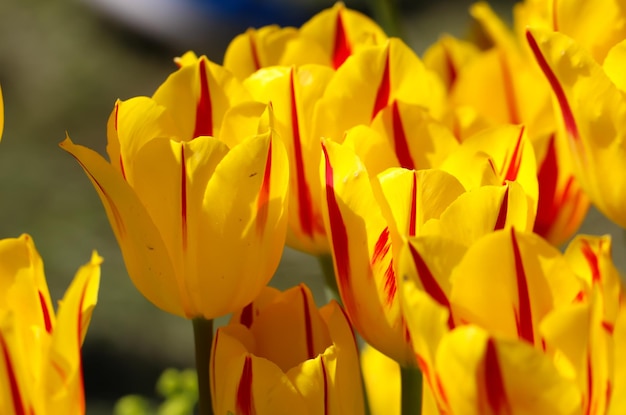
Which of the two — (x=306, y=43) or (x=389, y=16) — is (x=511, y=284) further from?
(x=389, y=16)

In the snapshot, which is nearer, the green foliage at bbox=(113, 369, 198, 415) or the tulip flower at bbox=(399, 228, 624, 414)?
the tulip flower at bbox=(399, 228, 624, 414)

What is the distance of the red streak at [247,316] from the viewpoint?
39 centimetres

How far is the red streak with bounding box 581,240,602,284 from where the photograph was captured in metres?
0.31

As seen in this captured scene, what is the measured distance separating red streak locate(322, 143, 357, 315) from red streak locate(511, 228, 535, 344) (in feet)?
0.21

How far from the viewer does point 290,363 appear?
386 mm

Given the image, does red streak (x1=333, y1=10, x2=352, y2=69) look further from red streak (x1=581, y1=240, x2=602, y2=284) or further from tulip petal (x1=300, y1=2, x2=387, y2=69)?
red streak (x1=581, y1=240, x2=602, y2=284)

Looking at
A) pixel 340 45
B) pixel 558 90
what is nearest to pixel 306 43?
pixel 340 45

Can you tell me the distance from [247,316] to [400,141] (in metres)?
0.08

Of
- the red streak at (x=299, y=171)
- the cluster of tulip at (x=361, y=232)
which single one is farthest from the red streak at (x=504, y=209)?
the red streak at (x=299, y=171)

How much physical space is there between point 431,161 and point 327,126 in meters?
0.04

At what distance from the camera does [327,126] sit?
0.42 metres

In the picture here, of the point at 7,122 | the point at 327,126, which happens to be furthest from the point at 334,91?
the point at 7,122

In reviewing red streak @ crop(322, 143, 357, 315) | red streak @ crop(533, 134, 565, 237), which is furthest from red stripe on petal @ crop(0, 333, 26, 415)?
red streak @ crop(533, 134, 565, 237)

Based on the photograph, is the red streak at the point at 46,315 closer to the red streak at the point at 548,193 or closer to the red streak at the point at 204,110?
the red streak at the point at 204,110
